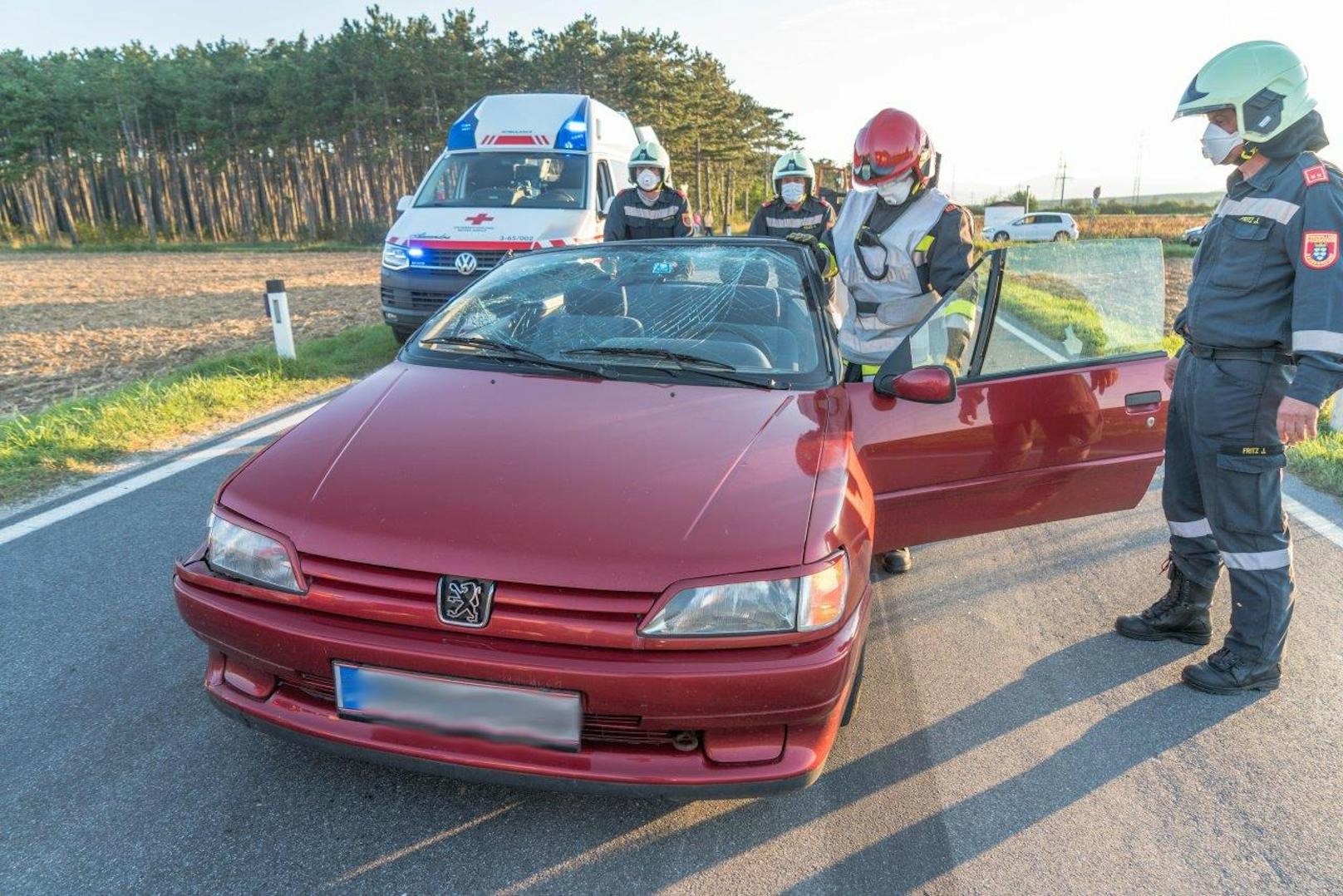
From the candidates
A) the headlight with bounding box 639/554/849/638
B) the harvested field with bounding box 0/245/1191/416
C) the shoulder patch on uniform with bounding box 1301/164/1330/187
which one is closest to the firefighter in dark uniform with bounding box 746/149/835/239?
the shoulder patch on uniform with bounding box 1301/164/1330/187

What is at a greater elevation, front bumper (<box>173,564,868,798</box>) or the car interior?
the car interior

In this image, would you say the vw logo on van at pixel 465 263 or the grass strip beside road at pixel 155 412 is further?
the vw logo on van at pixel 465 263

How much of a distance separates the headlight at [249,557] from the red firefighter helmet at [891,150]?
112 inches

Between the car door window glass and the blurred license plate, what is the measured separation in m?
2.10

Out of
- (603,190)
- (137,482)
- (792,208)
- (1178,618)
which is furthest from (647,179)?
(1178,618)

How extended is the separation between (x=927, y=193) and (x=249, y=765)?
335 cm

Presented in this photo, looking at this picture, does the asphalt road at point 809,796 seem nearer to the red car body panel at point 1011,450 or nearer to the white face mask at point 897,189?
the red car body panel at point 1011,450

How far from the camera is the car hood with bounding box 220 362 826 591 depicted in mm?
1936

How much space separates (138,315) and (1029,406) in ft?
54.1

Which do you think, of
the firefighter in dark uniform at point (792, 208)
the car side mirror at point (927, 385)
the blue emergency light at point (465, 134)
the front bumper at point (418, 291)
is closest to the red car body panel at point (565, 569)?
the car side mirror at point (927, 385)

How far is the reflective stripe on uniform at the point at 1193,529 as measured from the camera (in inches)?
125

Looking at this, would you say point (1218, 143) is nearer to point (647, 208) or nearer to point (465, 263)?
point (647, 208)

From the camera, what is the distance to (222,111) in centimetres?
5006

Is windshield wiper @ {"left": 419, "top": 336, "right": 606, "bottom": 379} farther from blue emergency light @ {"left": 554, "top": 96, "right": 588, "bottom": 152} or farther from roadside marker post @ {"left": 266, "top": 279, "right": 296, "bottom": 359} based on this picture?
blue emergency light @ {"left": 554, "top": 96, "right": 588, "bottom": 152}
